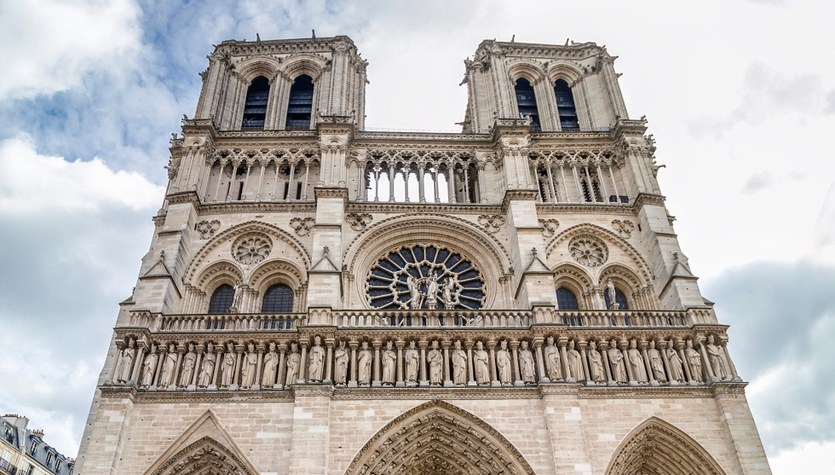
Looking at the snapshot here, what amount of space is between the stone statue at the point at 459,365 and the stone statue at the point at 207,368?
5790 mm

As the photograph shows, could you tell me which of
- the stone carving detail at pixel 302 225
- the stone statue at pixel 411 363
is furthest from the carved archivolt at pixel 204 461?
the stone carving detail at pixel 302 225

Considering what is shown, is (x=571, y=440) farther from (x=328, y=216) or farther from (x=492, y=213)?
(x=328, y=216)

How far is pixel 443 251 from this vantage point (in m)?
19.2

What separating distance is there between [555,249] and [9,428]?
22084mm

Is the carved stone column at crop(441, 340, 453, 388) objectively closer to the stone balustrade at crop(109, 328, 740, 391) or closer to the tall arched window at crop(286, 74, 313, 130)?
the stone balustrade at crop(109, 328, 740, 391)

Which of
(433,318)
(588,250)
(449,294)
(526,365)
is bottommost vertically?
(526,365)

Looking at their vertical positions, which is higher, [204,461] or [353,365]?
[353,365]

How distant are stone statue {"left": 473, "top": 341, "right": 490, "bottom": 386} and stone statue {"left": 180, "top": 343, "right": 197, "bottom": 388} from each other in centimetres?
681

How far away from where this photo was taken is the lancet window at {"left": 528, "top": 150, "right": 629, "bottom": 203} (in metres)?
20.3

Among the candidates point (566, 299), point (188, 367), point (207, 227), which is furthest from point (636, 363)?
point (207, 227)

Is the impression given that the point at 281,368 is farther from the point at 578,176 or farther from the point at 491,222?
the point at 578,176

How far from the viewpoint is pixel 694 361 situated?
1555cm

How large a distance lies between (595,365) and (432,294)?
457cm

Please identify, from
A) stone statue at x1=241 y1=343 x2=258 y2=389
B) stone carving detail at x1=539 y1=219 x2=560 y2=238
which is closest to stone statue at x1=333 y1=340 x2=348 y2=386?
stone statue at x1=241 y1=343 x2=258 y2=389
